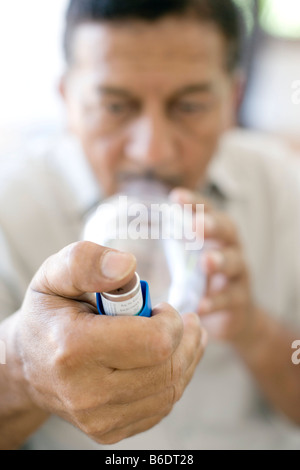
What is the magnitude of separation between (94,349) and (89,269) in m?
0.06

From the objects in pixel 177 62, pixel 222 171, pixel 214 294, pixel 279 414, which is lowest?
pixel 279 414

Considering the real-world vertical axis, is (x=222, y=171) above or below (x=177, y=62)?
below

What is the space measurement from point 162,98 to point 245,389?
522 millimetres

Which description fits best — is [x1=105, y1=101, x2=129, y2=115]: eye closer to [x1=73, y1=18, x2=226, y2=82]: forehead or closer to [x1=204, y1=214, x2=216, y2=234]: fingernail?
[x1=73, y1=18, x2=226, y2=82]: forehead

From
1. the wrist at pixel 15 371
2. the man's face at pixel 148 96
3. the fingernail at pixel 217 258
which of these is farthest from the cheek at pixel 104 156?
the wrist at pixel 15 371

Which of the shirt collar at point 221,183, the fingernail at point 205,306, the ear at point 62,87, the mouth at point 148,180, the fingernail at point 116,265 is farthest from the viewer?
the shirt collar at point 221,183

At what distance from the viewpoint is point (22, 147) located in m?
0.92

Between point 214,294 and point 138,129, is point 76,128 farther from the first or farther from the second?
point 214,294

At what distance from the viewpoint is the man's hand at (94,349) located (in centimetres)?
36

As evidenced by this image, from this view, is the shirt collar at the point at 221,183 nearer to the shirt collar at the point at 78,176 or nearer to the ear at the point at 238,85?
the ear at the point at 238,85

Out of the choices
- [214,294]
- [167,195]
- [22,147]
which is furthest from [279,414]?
[22,147]

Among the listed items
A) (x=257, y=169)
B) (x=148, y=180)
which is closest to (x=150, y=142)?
(x=148, y=180)

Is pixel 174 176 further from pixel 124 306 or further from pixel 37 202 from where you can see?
pixel 124 306

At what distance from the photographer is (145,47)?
713 millimetres
